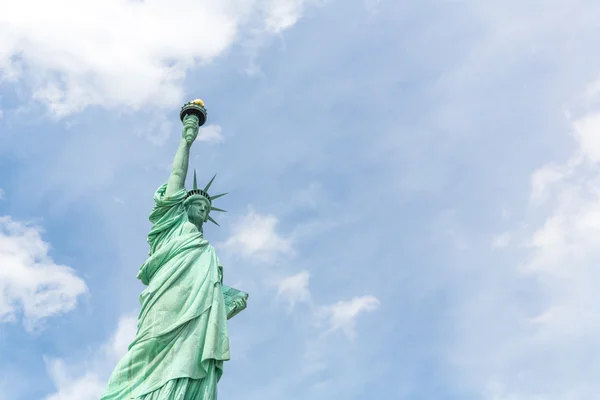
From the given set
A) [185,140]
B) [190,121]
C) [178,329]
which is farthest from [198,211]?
[178,329]

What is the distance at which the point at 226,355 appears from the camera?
599 inches

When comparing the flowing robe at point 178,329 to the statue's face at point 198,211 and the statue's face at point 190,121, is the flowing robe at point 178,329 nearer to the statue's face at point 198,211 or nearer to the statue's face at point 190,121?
the statue's face at point 198,211

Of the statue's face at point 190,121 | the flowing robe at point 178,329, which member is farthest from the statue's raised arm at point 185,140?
the flowing robe at point 178,329

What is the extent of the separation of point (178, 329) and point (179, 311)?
599 mm

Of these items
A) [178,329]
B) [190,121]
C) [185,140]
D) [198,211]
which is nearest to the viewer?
[178,329]

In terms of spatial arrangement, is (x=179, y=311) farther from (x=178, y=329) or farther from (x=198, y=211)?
(x=198, y=211)

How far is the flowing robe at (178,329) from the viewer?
14375mm

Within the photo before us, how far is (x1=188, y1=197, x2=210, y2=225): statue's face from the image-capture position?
722 inches

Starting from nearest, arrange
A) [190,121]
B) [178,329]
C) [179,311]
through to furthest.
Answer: [178,329], [179,311], [190,121]

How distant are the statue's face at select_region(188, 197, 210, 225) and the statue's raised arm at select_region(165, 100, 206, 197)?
2.26ft

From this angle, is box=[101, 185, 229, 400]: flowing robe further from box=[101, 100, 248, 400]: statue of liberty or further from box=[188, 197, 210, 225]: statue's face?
box=[188, 197, 210, 225]: statue's face

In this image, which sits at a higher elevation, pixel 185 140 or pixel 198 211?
pixel 185 140

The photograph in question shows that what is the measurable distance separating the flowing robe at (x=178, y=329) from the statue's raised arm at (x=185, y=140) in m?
1.64

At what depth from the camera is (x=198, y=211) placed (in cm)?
1839
